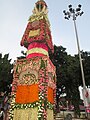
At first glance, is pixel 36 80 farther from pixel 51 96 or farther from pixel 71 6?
pixel 71 6

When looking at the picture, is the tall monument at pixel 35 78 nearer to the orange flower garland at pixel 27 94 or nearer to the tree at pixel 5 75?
the orange flower garland at pixel 27 94

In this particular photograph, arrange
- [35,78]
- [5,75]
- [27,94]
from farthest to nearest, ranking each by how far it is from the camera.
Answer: [5,75], [35,78], [27,94]

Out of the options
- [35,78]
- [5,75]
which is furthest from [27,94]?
[5,75]

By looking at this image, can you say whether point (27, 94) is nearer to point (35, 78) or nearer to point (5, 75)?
point (35, 78)

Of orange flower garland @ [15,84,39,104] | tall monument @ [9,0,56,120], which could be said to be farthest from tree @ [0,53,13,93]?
orange flower garland @ [15,84,39,104]

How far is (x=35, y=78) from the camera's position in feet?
68.0

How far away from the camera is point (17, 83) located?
69.6 feet

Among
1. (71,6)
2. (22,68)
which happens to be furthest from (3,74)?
(71,6)

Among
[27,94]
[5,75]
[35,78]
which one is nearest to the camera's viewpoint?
[27,94]

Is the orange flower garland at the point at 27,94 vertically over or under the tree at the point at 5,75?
under

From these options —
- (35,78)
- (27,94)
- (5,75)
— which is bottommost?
(27,94)

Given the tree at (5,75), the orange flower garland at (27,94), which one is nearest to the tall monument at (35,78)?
the orange flower garland at (27,94)

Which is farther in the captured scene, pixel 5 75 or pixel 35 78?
pixel 5 75

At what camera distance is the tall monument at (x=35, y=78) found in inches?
771
